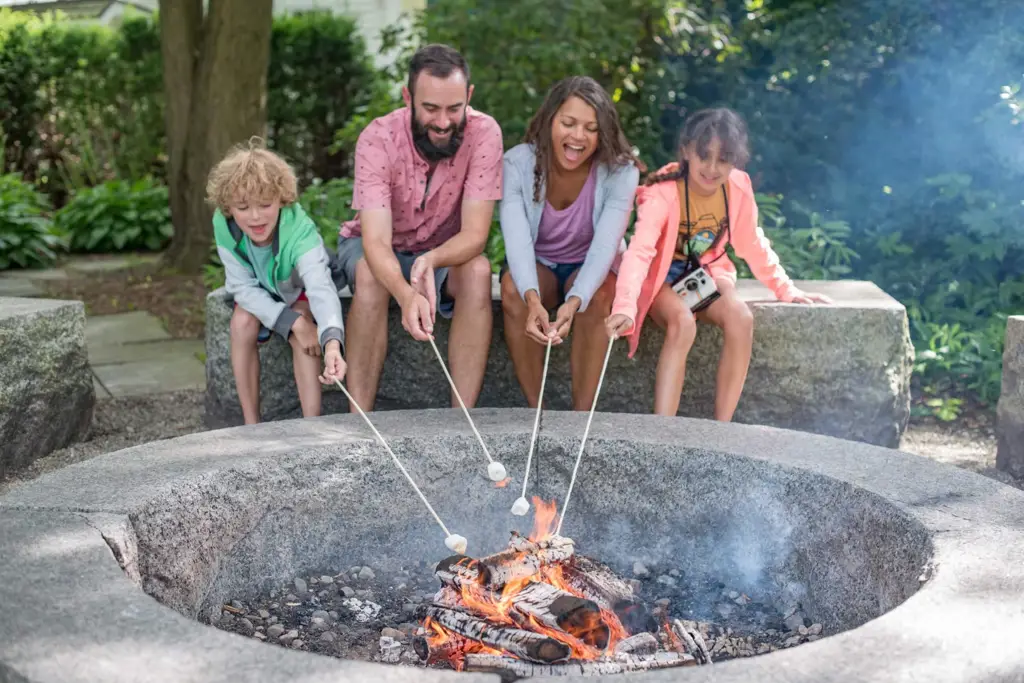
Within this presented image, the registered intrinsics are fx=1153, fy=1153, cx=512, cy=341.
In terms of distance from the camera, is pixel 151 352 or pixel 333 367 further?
pixel 151 352

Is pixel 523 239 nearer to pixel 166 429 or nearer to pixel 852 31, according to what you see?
pixel 166 429

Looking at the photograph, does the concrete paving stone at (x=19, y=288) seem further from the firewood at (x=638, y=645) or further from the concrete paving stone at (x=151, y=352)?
the firewood at (x=638, y=645)

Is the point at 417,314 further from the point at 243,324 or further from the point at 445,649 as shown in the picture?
the point at 445,649

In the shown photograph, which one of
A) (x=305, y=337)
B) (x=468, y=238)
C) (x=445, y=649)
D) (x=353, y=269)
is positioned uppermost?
(x=468, y=238)

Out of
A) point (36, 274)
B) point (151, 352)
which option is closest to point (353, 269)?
point (151, 352)

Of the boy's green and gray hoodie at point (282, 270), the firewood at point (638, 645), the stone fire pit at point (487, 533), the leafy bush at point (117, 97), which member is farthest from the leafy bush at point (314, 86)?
the firewood at point (638, 645)

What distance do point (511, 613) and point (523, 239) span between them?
1626mm

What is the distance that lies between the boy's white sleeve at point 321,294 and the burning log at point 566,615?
1432mm

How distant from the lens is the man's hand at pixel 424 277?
11.7ft

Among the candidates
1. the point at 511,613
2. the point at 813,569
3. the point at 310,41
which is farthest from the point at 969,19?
the point at 310,41

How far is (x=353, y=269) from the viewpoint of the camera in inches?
155

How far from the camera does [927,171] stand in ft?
20.0

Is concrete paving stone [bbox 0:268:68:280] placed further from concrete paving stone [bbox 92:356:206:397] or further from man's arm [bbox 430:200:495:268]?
man's arm [bbox 430:200:495:268]

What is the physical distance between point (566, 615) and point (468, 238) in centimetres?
171
